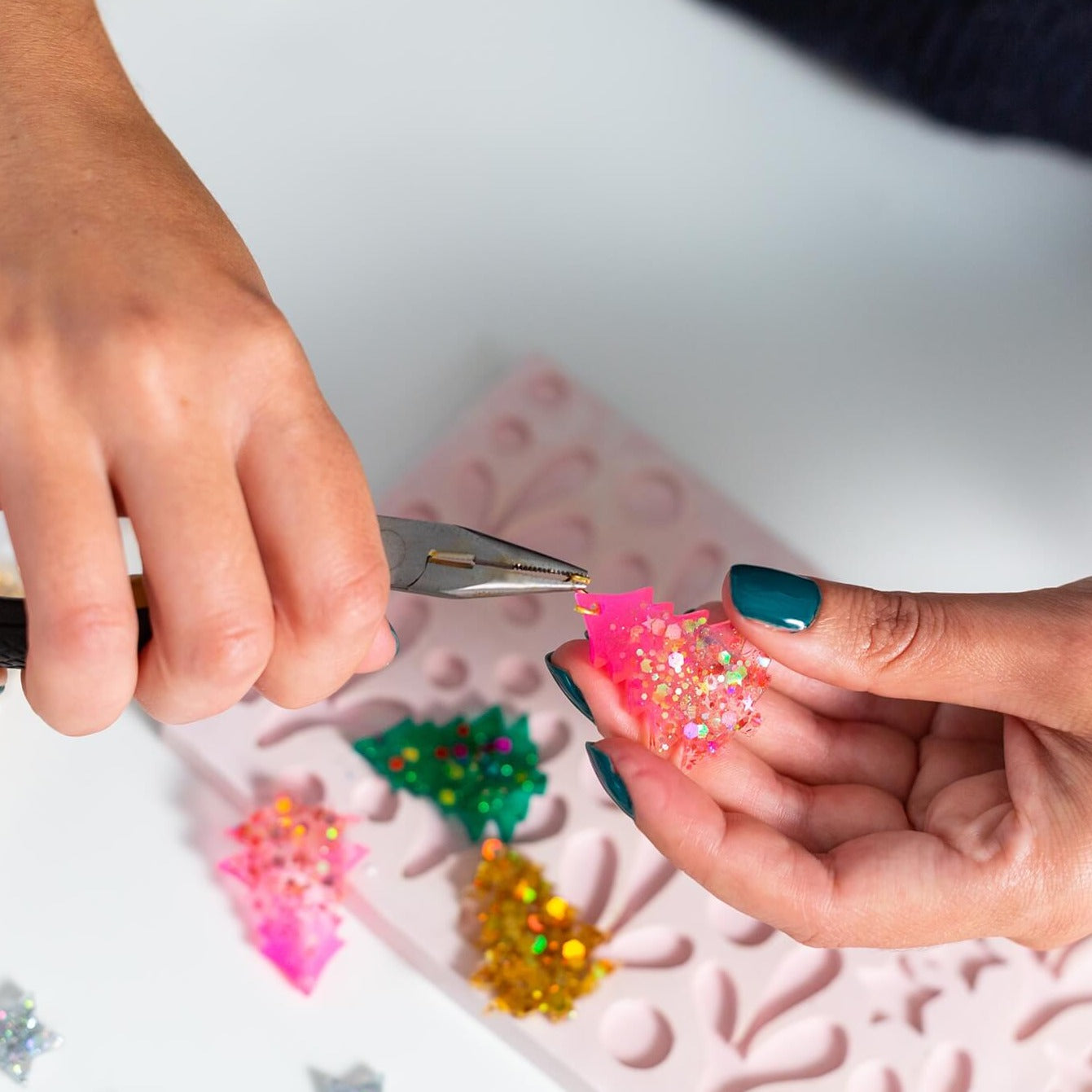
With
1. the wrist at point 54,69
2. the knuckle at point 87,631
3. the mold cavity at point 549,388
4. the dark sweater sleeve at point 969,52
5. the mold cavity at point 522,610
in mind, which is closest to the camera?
the knuckle at point 87,631

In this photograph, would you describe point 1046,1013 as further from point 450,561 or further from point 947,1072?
point 450,561

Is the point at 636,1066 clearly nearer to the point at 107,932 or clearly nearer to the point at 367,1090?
the point at 367,1090

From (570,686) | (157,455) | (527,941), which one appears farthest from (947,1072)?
(157,455)

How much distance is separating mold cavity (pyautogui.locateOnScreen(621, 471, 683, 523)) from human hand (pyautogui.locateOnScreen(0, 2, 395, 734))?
71 cm

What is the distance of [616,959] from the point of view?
1.25m

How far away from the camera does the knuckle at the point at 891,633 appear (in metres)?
0.99

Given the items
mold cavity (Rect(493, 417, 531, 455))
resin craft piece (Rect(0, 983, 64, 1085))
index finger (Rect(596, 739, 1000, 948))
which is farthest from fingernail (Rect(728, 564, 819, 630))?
resin craft piece (Rect(0, 983, 64, 1085))

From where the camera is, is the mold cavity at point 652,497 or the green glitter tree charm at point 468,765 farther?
the mold cavity at point 652,497

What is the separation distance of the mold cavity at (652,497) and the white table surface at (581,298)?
12 cm

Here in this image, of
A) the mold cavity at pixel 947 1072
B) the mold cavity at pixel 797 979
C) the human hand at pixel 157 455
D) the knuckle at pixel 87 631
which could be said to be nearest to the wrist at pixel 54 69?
the human hand at pixel 157 455

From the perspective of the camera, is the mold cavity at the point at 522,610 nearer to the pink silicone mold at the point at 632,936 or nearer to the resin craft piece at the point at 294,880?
the pink silicone mold at the point at 632,936

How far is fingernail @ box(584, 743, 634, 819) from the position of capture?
1006 millimetres

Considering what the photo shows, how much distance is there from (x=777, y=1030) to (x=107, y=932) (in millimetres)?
734

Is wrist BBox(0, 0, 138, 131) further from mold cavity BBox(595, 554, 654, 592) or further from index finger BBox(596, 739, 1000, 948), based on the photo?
mold cavity BBox(595, 554, 654, 592)
